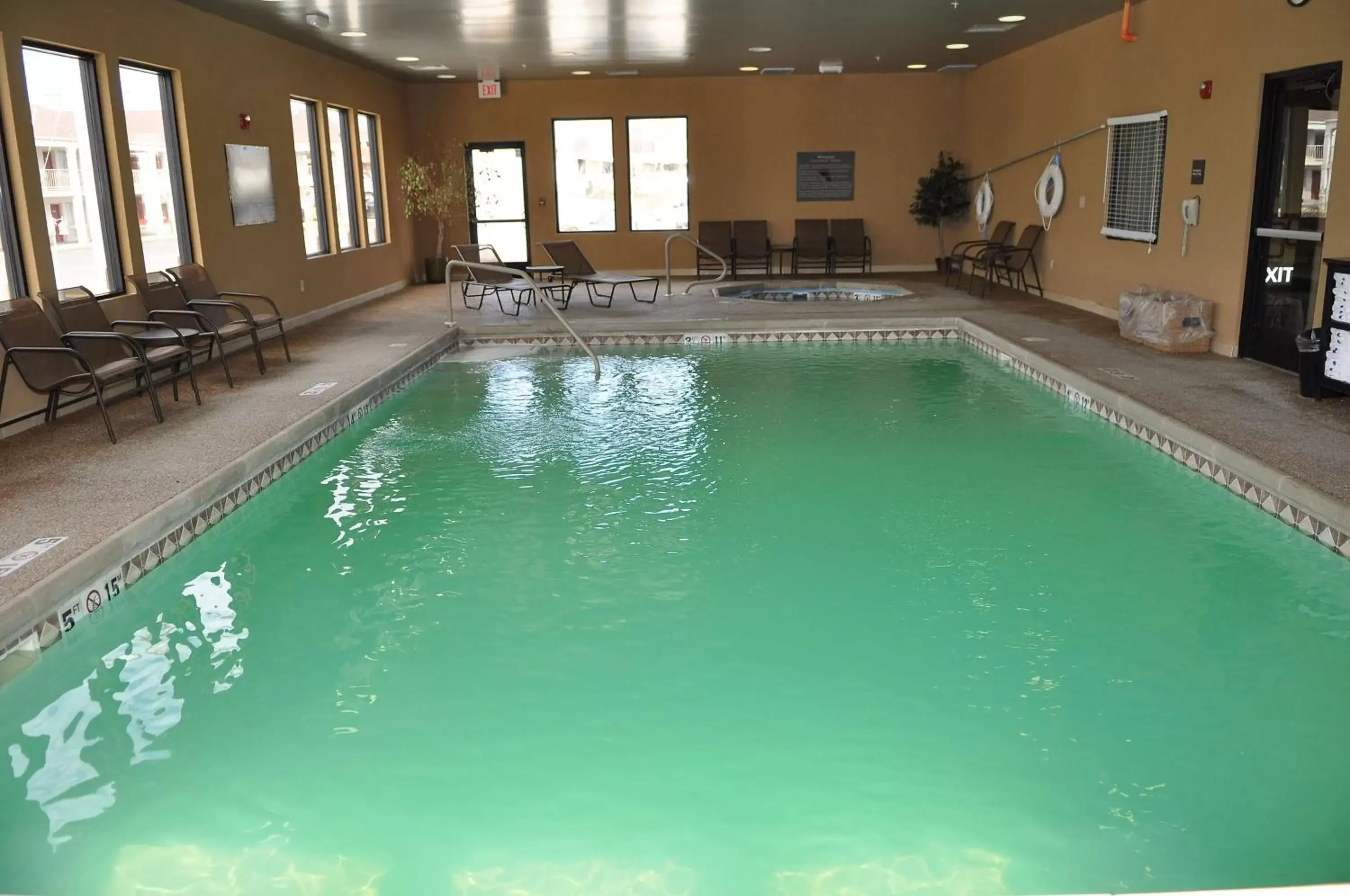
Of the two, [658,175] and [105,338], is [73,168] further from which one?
[658,175]

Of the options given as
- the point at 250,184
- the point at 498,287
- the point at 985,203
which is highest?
the point at 250,184

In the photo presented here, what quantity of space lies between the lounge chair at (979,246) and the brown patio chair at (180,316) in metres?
7.47

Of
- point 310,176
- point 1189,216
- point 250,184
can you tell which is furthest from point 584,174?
point 1189,216

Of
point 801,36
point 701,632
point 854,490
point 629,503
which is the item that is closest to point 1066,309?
point 801,36

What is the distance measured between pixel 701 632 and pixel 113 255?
5684mm

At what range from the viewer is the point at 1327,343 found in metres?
5.86

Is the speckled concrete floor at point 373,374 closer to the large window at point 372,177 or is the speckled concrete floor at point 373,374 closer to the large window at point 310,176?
the large window at point 310,176

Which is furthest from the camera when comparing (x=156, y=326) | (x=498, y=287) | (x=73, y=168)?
(x=498, y=287)

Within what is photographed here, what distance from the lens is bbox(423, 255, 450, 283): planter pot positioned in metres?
14.5

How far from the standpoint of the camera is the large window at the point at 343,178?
38.7 ft

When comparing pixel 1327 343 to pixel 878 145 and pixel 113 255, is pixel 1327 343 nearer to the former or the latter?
pixel 113 255

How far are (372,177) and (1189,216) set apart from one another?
931 centimetres

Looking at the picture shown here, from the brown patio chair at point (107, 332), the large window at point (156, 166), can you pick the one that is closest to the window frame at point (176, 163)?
the large window at point (156, 166)

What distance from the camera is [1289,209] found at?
689 centimetres
